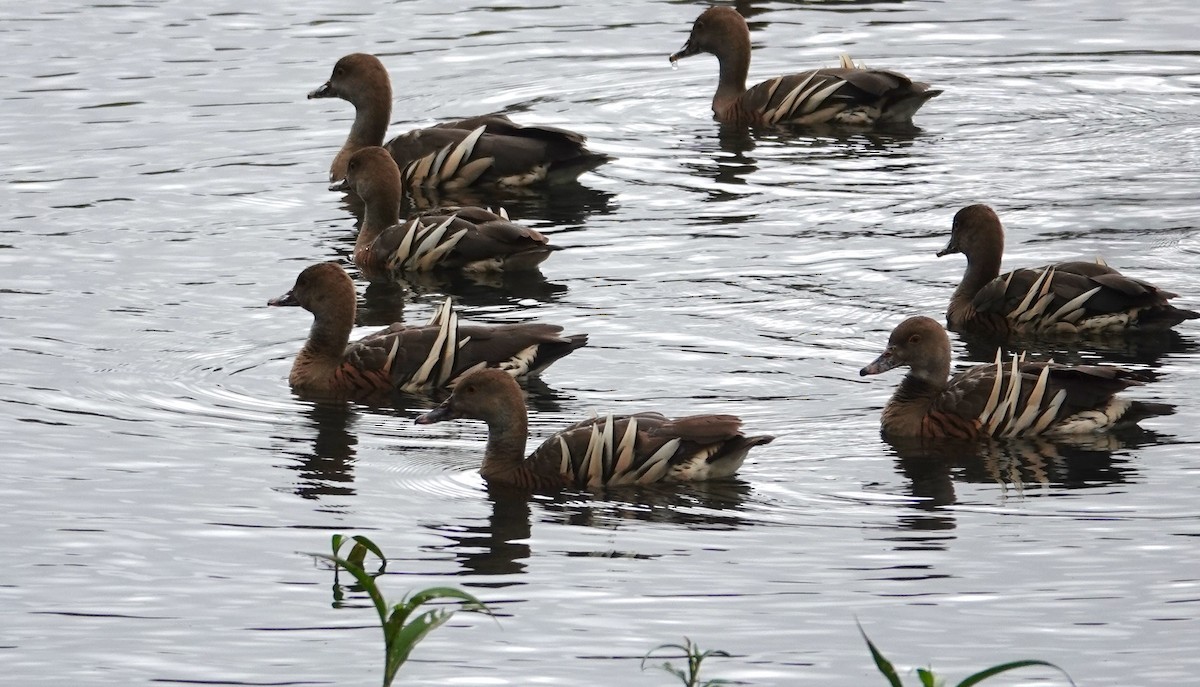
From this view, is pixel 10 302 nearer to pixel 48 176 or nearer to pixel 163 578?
pixel 48 176

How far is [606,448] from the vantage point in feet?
32.4

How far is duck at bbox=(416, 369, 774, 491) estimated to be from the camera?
388 inches

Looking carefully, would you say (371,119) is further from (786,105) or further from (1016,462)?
(1016,462)

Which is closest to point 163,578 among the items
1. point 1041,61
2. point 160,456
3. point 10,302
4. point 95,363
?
point 160,456

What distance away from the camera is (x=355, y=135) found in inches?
727

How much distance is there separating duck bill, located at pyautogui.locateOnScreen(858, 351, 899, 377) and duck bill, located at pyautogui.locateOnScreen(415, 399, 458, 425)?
7.91 ft

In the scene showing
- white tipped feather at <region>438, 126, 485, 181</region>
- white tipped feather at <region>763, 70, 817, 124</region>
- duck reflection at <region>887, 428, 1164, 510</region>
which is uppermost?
white tipped feather at <region>763, 70, 817, 124</region>

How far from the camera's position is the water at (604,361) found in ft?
25.9

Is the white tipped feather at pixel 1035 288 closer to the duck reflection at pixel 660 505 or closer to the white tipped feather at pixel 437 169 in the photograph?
the duck reflection at pixel 660 505

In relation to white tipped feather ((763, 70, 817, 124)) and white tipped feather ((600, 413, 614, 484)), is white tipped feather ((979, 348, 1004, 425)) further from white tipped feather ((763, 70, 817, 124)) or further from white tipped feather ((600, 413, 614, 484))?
white tipped feather ((763, 70, 817, 124))

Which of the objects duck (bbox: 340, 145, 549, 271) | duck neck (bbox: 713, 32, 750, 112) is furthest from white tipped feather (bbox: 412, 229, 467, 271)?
duck neck (bbox: 713, 32, 750, 112)

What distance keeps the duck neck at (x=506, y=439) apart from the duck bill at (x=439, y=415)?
0.27 meters

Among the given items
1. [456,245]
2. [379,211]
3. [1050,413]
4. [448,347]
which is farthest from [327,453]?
[379,211]

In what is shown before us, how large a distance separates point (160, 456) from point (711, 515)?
3.14 meters
